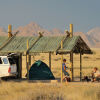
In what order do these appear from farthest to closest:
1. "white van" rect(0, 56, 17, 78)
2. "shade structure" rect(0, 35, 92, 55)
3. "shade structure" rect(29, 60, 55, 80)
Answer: "shade structure" rect(29, 60, 55, 80) → "shade structure" rect(0, 35, 92, 55) → "white van" rect(0, 56, 17, 78)

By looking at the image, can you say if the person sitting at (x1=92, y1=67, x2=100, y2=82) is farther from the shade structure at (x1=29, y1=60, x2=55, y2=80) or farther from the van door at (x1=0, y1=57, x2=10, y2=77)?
the van door at (x1=0, y1=57, x2=10, y2=77)

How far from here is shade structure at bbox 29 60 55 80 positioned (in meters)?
25.5

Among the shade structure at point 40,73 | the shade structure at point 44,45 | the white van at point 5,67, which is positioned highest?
the shade structure at point 44,45

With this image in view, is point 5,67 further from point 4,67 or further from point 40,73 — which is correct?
point 40,73

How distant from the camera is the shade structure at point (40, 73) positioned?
2548 centimetres

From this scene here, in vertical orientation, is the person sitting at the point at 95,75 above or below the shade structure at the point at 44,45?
below

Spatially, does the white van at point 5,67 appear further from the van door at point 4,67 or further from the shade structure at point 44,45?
the shade structure at point 44,45

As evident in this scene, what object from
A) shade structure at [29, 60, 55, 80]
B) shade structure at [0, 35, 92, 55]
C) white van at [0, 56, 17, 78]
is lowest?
shade structure at [29, 60, 55, 80]

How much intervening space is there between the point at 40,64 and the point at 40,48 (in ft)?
7.86

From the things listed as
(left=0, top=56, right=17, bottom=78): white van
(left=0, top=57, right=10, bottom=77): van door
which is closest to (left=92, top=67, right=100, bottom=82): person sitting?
(left=0, top=56, right=17, bottom=78): white van

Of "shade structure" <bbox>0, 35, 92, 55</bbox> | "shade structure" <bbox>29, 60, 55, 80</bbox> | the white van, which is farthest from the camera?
"shade structure" <bbox>29, 60, 55, 80</bbox>

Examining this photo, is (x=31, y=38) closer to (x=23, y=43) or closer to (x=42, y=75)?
(x=23, y=43)

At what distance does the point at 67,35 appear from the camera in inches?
985

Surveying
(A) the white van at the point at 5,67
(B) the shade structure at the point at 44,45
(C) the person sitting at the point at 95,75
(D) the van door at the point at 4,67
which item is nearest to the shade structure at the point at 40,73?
(B) the shade structure at the point at 44,45
